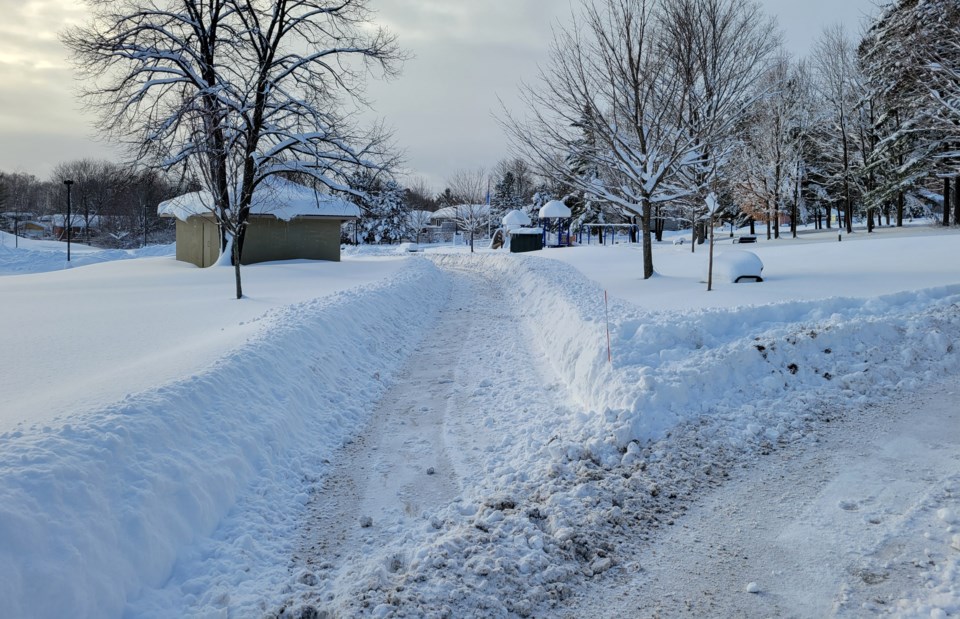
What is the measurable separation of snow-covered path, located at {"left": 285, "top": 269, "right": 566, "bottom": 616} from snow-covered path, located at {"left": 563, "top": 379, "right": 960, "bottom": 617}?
4.14 feet

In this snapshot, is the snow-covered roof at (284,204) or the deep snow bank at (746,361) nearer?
the deep snow bank at (746,361)

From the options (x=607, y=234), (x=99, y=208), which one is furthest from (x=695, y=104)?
(x=99, y=208)

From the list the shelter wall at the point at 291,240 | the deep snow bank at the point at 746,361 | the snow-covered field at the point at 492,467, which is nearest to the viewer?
the snow-covered field at the point at 492,467

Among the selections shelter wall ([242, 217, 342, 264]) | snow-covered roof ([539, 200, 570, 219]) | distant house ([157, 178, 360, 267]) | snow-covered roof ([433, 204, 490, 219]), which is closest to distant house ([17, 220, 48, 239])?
snow-covered roof ([433, 204, 490, 219])

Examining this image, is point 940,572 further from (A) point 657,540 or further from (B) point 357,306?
(B) point 357,306

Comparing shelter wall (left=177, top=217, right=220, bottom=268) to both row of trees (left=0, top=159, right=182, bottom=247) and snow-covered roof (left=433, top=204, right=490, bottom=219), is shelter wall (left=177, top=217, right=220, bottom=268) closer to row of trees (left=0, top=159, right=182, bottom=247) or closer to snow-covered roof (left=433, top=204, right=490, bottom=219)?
snow-covered roof (left=433, top=204, right=490, bottom=219)

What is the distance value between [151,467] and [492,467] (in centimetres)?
272

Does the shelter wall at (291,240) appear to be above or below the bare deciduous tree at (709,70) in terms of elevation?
below

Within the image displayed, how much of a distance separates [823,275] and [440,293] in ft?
35.6

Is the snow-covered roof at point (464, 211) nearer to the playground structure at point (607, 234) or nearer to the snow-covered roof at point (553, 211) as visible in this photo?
the playground structure at point (607, 234)

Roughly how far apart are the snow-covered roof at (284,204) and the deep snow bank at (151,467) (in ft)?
57.9

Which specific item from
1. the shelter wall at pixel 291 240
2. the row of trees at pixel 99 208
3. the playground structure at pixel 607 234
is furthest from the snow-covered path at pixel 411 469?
the row of trees at pixel 99 208

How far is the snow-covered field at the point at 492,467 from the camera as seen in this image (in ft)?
10.7

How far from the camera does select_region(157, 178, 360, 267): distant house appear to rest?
2450 centimetres
